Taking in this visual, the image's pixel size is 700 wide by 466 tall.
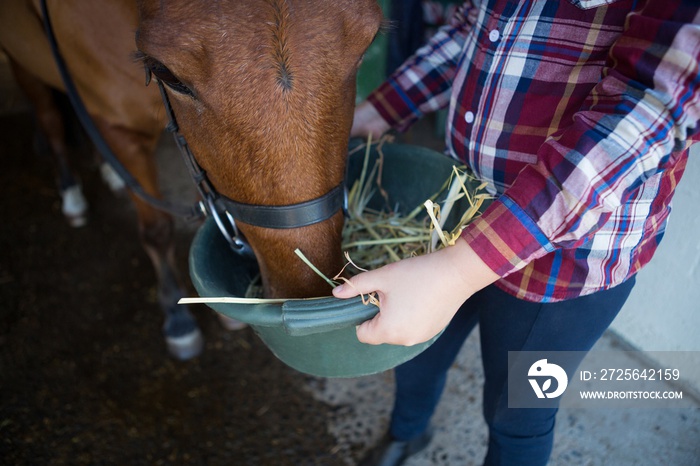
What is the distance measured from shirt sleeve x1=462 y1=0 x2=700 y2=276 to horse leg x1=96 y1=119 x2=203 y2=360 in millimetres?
1647

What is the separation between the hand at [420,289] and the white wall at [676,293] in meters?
1.24

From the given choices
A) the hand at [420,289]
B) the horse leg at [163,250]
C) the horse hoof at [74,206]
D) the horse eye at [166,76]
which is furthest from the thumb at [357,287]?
the horse hoof at [74,206]

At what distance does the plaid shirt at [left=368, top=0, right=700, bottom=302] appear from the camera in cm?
75

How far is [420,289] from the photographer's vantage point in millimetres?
886

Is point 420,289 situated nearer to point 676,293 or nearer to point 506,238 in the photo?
point 506,238

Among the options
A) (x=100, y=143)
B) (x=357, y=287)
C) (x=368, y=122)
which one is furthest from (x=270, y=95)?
(x=100, y=143)

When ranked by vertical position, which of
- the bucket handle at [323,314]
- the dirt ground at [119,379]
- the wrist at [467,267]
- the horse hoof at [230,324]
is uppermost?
the wrist at [467,267]

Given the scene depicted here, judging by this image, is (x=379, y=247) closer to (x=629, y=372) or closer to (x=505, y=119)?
(x=505, y=119)

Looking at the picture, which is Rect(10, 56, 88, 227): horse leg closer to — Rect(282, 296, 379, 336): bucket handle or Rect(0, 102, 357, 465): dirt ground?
Rect(0, 102, 357, 465): dirt ground

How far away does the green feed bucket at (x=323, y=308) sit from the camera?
923 millimetres

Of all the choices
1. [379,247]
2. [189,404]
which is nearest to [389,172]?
[379,247]

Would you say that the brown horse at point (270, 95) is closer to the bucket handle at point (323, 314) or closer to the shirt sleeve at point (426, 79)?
the bucket handle at point (323, 314)

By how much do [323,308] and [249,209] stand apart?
300mm

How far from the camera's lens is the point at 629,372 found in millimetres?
2139
